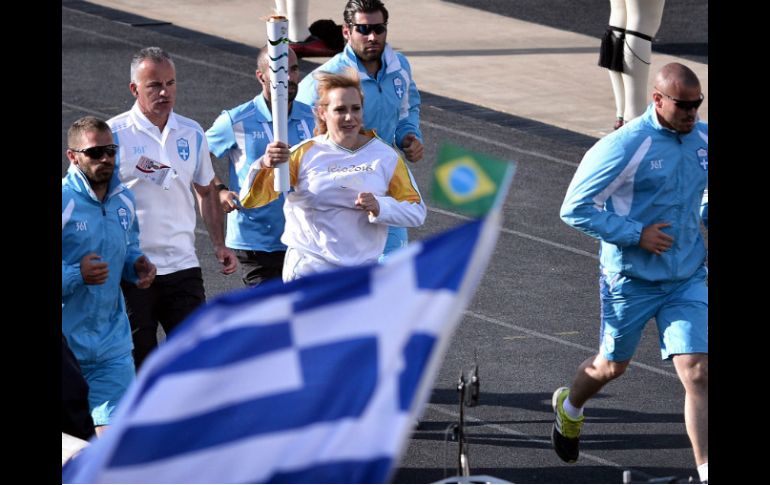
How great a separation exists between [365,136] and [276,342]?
146 inches

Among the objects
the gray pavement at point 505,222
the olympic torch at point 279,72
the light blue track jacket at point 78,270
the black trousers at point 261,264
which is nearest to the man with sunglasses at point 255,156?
the black trousers at point 261,264

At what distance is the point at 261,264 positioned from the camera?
8.16 meters

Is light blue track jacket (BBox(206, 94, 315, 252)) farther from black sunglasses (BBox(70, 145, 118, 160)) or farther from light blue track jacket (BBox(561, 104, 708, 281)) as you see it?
light blue track jacket (BBox(561, 104, 708, 281))

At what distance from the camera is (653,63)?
1586 cm

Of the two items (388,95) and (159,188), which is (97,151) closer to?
(159,188)

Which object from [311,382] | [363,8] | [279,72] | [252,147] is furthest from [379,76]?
[311,382]

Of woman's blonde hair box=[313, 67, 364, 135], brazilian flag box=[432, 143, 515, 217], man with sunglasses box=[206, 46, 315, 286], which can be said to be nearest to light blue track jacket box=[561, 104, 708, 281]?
woman's blonde hair box=[313, 67, 364, 135]

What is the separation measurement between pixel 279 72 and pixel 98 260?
1.54 meters

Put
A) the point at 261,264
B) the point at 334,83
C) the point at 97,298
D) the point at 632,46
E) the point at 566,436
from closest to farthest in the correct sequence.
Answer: the point at 97,298
the point at 334,83
the point at 566,436
the point at 261,264
the point at 632,46

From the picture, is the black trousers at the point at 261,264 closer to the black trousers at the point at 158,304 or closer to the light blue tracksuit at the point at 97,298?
the black trousers at the point at 158,304

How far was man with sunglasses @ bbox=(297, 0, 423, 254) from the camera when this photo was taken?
28.6 feet

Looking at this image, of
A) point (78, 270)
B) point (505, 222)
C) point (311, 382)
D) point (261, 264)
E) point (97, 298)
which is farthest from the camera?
point (505, 222)
